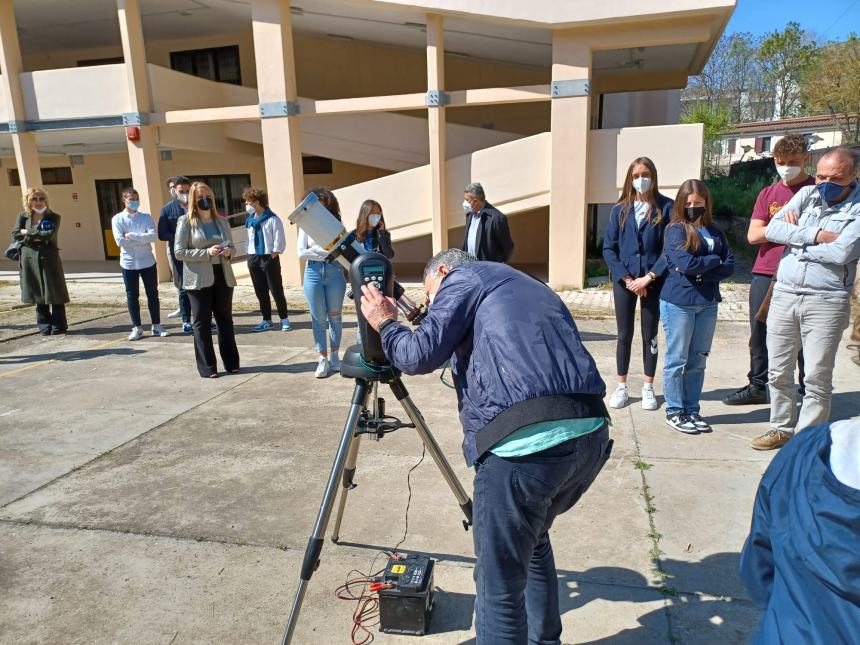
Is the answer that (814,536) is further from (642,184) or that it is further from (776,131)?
(776,131)

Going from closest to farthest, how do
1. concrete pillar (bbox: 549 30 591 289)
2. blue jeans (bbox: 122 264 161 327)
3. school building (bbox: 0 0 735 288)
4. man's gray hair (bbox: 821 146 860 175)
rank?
man's gray hair (bbox: 821 146 860 175) < blue jeans (bbox: 122 264 161 327) < concrete pillar (bbox: 549 30 591 289) < school building (bbox: 0 0 735 288)

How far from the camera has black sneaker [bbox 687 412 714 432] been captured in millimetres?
4465

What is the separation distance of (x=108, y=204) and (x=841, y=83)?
27.8m

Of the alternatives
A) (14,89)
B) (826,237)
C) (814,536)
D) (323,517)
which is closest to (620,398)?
(826,237)

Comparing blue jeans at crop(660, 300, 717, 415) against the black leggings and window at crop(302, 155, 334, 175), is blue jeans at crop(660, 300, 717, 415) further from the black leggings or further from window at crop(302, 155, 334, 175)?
window at crop(302, 155, 334, 175)

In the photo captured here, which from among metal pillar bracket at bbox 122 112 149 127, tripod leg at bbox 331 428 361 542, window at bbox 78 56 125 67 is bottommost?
tripod leg at bbox 331 428 361 542

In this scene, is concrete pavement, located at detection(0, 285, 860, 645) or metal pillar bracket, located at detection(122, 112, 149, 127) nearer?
concrete pavement, located at detection(0, 285, 860, 645)

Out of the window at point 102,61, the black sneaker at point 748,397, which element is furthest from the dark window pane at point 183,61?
the black sneaker at point 748,397

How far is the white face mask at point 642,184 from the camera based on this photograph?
15.2 ft

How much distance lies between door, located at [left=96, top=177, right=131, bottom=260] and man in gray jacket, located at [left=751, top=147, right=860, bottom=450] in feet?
54.8

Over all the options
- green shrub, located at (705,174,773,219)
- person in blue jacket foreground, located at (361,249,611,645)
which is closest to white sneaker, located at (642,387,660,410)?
person in blue jacket foreground, located at (361,249,611,645)

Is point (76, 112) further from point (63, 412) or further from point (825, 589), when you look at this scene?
point (825, 589)

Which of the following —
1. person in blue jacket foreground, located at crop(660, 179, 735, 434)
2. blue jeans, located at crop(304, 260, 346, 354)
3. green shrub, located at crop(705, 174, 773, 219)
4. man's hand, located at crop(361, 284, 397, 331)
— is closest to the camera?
man's hand, located at crop(361, 284, 397, 331)

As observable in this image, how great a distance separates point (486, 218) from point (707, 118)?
27.9 m
